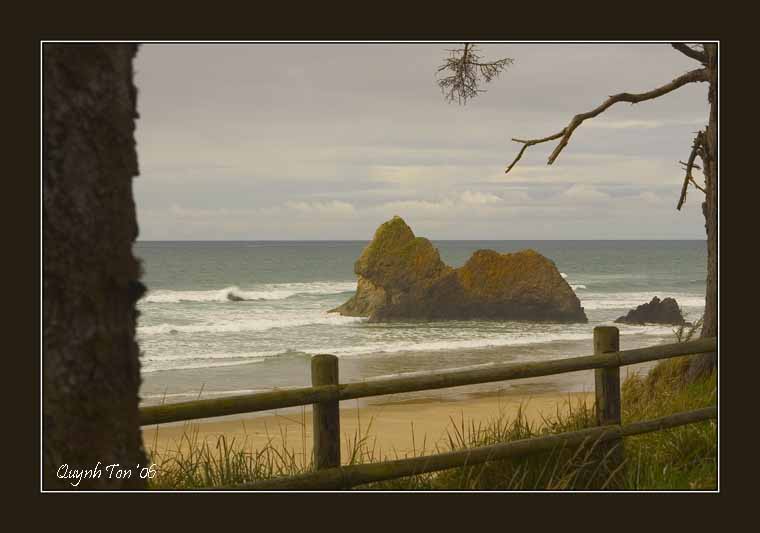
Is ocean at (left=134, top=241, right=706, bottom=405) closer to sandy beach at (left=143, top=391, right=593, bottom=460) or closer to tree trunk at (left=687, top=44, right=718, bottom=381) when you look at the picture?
sandy beach at (left=143, top=391, right=593, bottom=460)

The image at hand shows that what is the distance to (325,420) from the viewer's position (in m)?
4.94

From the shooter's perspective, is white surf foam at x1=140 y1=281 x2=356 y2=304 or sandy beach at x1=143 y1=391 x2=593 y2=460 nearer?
sandy beach at x1=143 y1=391 x2=593 y2=460

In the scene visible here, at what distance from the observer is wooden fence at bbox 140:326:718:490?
4672mm

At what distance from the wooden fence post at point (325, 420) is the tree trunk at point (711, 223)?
4102mm

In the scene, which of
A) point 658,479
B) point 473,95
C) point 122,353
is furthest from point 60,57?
point 473,95

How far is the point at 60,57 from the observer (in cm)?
335

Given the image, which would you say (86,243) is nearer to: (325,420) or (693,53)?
(325,420)

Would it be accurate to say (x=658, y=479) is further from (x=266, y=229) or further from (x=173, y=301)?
(x=266, y=229)

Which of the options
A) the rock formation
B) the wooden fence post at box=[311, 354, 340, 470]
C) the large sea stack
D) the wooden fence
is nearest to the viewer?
the wooden fence

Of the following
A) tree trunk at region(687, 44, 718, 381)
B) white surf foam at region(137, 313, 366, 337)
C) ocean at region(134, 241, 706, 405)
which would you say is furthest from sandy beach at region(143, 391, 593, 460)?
white surf foam at region(137, 313, 366, 337)

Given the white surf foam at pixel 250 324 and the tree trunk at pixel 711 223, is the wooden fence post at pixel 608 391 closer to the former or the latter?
the tree trunk at pixel 711 223

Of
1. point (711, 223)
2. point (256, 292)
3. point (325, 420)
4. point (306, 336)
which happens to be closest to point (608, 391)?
point (325, 420)

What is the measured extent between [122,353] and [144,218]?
175 ft

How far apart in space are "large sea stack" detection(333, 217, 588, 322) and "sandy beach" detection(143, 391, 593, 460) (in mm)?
14171
